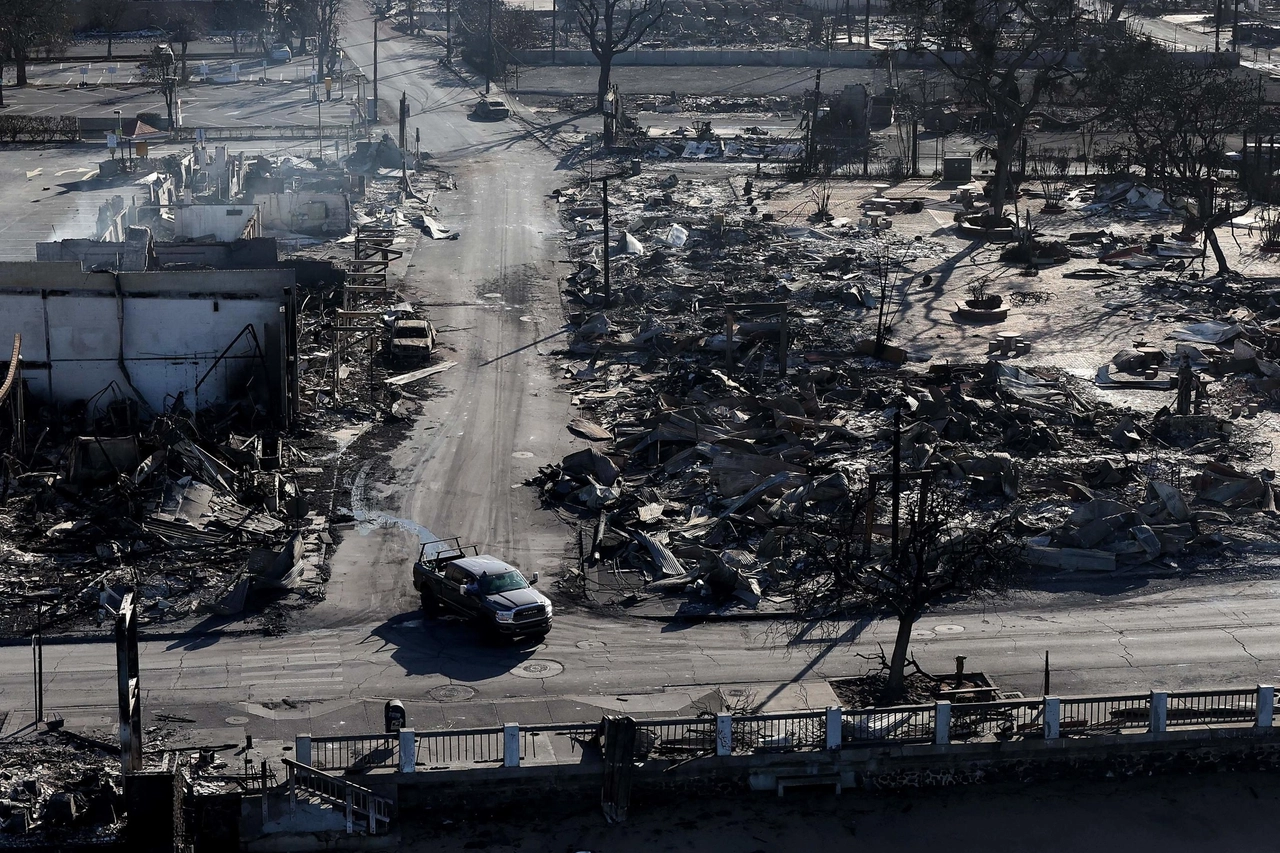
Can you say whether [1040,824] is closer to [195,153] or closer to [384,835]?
[384,835]

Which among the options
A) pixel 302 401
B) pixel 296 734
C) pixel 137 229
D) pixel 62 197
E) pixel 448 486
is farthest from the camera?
pixel 62 197

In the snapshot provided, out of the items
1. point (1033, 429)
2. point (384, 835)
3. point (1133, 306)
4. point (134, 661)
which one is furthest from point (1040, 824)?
point (1133, 306)

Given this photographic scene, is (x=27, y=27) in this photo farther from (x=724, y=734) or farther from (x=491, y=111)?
(x=724, y=734)

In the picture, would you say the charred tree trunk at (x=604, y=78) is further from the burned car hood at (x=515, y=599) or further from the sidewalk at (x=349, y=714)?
the sidewalk at (x=349, y=714)

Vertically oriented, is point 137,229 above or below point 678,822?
above

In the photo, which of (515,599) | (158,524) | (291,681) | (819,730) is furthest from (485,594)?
(158,524)


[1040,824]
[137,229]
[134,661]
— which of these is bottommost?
[1040,824]

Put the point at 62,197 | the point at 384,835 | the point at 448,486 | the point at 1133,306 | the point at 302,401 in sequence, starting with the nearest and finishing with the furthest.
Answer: the point at 384,835, the point at 448,486, the point at 302,401, the point at 1133,306, the point at 62,197

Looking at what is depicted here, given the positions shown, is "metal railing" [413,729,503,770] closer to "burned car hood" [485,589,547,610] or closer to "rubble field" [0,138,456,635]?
"burned car hood" [485,589,547,610]
